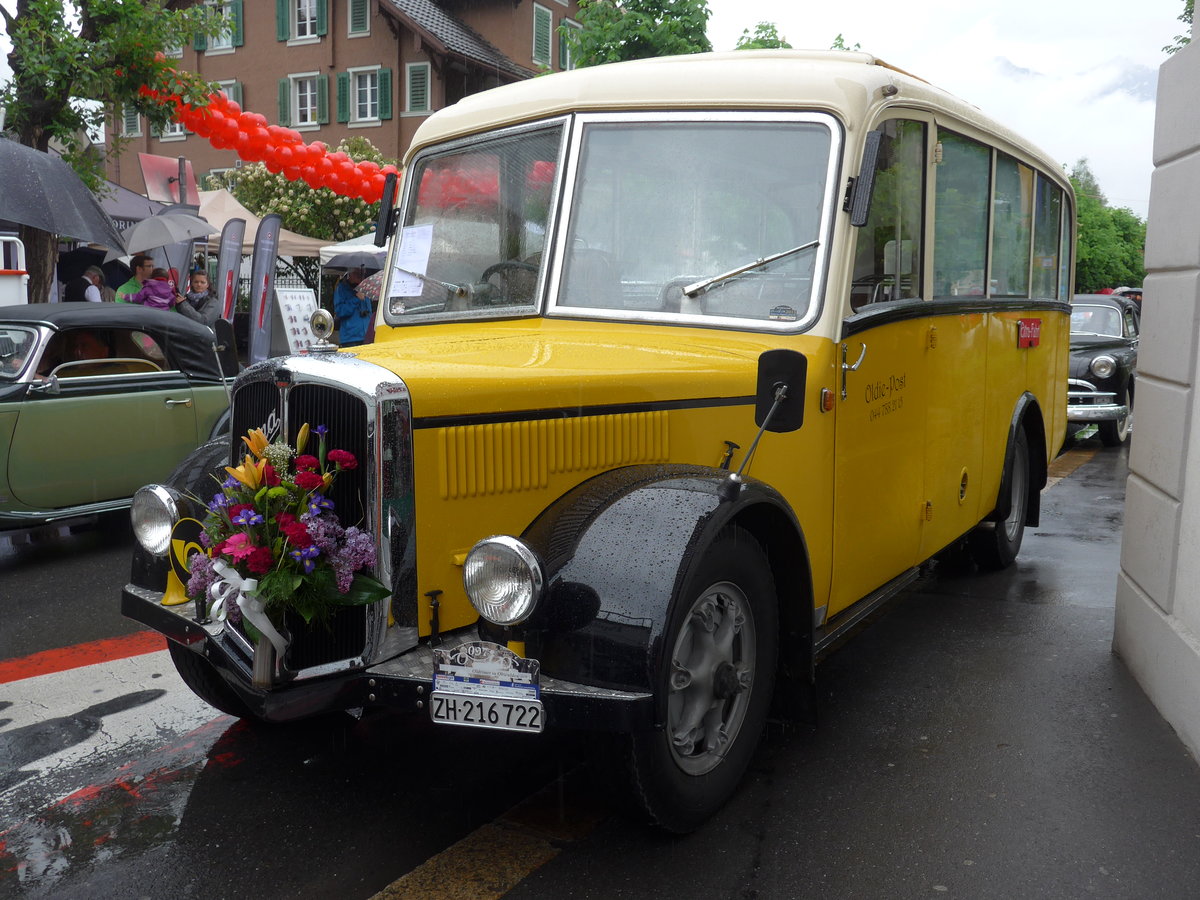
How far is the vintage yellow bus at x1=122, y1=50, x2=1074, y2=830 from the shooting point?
109 inches

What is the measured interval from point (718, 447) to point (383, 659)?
1.25m

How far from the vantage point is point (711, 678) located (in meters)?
3.12

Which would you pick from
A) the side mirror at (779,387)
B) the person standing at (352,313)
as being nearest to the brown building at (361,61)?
the person standing at (352,313)

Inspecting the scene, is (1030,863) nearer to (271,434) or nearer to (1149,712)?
(1149,712)

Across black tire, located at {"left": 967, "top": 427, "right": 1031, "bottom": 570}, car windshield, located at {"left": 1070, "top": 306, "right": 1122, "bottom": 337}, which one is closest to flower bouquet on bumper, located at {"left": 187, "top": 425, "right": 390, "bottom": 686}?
black tire, located at {"left": 967, "top": 427, "right": 1031, "bottom": 570}

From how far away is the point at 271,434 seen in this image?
117 inches

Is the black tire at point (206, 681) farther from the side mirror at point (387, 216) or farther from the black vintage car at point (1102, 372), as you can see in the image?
the black vintage car at point (1102, 372)

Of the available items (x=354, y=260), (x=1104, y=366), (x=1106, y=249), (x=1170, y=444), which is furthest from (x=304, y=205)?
(x=1106, y=249)

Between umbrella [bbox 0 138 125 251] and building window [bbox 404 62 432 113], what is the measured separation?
22.4 meters

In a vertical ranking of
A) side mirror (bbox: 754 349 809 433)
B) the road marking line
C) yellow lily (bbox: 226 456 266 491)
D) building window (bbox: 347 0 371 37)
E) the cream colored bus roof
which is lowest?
the road marking line

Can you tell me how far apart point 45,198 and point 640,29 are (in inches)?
589

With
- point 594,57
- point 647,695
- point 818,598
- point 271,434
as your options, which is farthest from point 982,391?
point 594,57

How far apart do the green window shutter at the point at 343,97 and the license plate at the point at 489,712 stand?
3151cm

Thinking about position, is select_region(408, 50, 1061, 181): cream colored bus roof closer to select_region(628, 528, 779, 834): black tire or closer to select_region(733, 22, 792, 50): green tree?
select_region(628, 528, 779, 834): black tire
